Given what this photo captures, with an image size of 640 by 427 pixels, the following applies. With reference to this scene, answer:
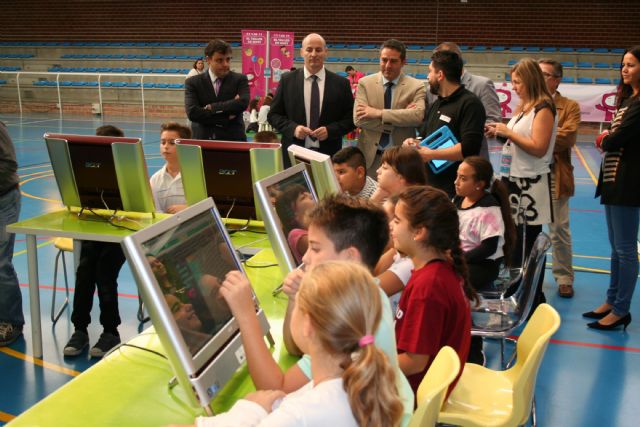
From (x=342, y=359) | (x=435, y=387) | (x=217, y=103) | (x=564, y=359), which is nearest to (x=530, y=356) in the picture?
(x=435, y=387)

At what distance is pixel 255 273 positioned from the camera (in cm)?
287

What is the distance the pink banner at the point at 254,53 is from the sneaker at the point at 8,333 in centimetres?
986

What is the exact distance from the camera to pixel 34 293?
3.53m

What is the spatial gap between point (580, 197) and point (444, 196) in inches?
266

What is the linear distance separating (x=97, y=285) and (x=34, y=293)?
35 centimetres

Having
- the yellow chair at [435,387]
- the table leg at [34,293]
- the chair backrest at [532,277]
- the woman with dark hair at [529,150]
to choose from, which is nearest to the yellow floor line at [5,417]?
the table leg at [34,293]

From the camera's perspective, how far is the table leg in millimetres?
3508

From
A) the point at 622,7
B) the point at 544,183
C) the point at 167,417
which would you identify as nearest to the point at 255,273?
the point at 167,417

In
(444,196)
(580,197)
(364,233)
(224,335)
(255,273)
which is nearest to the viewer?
(224,335)

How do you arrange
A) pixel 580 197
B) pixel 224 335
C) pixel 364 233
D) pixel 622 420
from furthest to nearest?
pixel 580 197, pixel 622 420, pixel 364 233, pixel 224 335

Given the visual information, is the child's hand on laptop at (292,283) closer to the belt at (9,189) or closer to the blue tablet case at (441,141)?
the blue tablet case at (441,141)

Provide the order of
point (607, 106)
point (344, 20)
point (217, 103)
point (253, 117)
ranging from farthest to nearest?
point (344, 20), point (607, 106), point (253, 117), point (217, 103)

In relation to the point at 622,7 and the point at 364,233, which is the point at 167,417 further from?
the point at 622,7

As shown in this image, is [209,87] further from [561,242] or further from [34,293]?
[561,242]
